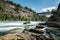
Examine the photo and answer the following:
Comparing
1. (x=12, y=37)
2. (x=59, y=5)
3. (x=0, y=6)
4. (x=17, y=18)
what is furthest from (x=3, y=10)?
(x=12, y=37)


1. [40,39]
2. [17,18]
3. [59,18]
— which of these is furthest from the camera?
[17,18]

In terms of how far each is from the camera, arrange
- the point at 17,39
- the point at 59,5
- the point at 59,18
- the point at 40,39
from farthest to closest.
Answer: the point at 59,5, the point at 59,18, the point at 40,39, the point at 17,39

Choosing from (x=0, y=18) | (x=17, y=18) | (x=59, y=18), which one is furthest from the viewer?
(x=17, y=18)

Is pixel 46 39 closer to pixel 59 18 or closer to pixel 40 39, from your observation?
pixel 40 39

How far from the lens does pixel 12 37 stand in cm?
852

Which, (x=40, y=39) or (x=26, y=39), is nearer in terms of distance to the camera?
(x=26, y=39)

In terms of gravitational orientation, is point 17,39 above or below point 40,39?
above

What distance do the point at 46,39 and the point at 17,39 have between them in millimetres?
11915

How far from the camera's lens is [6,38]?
27.5 ft

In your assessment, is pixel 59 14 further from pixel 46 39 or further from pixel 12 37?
pixel 12 37

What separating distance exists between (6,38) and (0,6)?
506 ft

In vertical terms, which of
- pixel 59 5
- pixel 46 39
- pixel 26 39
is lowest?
pixel 46 39

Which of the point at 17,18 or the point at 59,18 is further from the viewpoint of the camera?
the point at 17,18

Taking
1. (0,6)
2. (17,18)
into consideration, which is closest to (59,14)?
(17,18)
